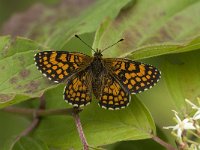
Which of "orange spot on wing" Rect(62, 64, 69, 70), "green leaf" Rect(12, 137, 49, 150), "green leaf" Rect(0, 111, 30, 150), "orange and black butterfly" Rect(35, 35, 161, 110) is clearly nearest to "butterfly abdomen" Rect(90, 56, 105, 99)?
"orange and black butterfly" Rect(35, 35, 161, 110)

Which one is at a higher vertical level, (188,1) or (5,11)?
(5,11)

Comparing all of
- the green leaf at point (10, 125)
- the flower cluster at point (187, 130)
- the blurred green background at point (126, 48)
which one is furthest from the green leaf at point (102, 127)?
the green leaf at point (10, 125)

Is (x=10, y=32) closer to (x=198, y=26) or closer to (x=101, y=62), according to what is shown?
(x=101, y=62)

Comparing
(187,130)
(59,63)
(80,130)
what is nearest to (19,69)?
(59,63)

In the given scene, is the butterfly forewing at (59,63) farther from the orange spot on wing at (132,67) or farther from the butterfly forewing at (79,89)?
the orange spot on wing at (132,67)

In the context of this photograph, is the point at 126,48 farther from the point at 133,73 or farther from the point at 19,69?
the point at 19,69

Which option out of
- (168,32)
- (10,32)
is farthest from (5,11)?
(168,32)
